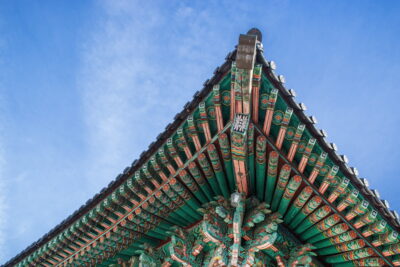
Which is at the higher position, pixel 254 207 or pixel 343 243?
pixel 254 207

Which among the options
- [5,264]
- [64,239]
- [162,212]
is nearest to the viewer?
[162,212]

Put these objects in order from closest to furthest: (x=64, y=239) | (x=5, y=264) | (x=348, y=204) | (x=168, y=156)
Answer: (x=348, y=204) → (x=168, y=156) → (x=64, y=239) → (x=5, y=264)

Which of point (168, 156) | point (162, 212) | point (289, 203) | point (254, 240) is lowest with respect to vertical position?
point (254, 240)

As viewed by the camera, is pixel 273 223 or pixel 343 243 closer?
pixel 273 223

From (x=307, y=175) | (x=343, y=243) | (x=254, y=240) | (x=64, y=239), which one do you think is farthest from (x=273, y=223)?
(x=64, y=239)

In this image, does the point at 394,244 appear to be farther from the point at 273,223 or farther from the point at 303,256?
the point at 273,223

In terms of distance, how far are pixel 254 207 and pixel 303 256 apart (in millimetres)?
1410

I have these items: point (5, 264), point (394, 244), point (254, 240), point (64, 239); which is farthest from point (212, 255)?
point (5, 264)

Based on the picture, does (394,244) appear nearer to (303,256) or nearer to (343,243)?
(343,243)

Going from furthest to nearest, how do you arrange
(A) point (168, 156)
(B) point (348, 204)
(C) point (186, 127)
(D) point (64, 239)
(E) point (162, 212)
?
(D) point (64, 239), (E) point (162, 212), (A) point (168, 156), (C) point (186, 127), (B) point (348, 204)

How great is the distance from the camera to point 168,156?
7.72 m

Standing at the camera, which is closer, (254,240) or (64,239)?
(254,240)

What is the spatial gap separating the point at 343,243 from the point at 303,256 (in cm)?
82

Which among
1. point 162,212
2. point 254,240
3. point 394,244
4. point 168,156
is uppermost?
A: point 168,156
